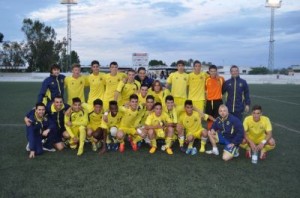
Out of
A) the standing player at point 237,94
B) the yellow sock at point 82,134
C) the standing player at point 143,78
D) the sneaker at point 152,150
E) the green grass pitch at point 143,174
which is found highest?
the standing player at point 143,78

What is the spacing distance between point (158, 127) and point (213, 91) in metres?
1.54

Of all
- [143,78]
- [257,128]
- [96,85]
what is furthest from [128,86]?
[257,128]

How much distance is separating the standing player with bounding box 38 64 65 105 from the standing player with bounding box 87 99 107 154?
1084 mm

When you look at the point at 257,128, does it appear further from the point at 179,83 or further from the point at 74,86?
the point at 74,86

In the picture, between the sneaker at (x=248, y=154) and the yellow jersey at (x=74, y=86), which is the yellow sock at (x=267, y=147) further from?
the yellow jersey at (x=74, y=86)

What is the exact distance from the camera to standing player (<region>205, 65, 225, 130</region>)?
6.63m

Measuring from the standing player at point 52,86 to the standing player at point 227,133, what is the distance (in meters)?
3.16

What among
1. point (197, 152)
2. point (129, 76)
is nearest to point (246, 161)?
point (197, 152)

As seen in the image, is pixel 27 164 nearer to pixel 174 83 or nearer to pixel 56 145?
pixel 56 145

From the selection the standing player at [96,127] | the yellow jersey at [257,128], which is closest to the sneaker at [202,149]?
the yellow jersey at [257,128]

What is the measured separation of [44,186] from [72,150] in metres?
1.80

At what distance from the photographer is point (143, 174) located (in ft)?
14.5

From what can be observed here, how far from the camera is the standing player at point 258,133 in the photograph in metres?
5.41

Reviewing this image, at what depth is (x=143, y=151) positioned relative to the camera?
18.9 ft
